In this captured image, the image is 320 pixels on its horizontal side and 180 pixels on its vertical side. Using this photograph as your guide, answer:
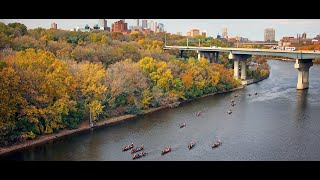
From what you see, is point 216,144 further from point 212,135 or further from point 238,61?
point 238,61

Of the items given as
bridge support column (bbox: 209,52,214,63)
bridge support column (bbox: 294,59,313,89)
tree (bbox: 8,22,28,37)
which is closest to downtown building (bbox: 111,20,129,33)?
bridge support column (bbox: 209,52,214,63)

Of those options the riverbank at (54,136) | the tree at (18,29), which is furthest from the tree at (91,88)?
the tree at (18,29)

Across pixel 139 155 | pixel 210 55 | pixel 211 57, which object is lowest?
pixel 139 155

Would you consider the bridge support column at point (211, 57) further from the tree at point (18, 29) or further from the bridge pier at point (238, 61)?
the tree at point (18, 29)

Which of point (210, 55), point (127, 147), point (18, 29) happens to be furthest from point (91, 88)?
point (210, 55)

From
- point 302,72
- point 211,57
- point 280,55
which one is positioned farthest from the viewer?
point 211,57

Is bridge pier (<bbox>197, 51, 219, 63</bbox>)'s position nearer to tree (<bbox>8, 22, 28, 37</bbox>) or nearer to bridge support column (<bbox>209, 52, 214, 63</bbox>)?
bridge support column (<bbox>209, 52, 214, 63</bbox>)

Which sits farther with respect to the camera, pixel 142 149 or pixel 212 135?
pixel 212 135
